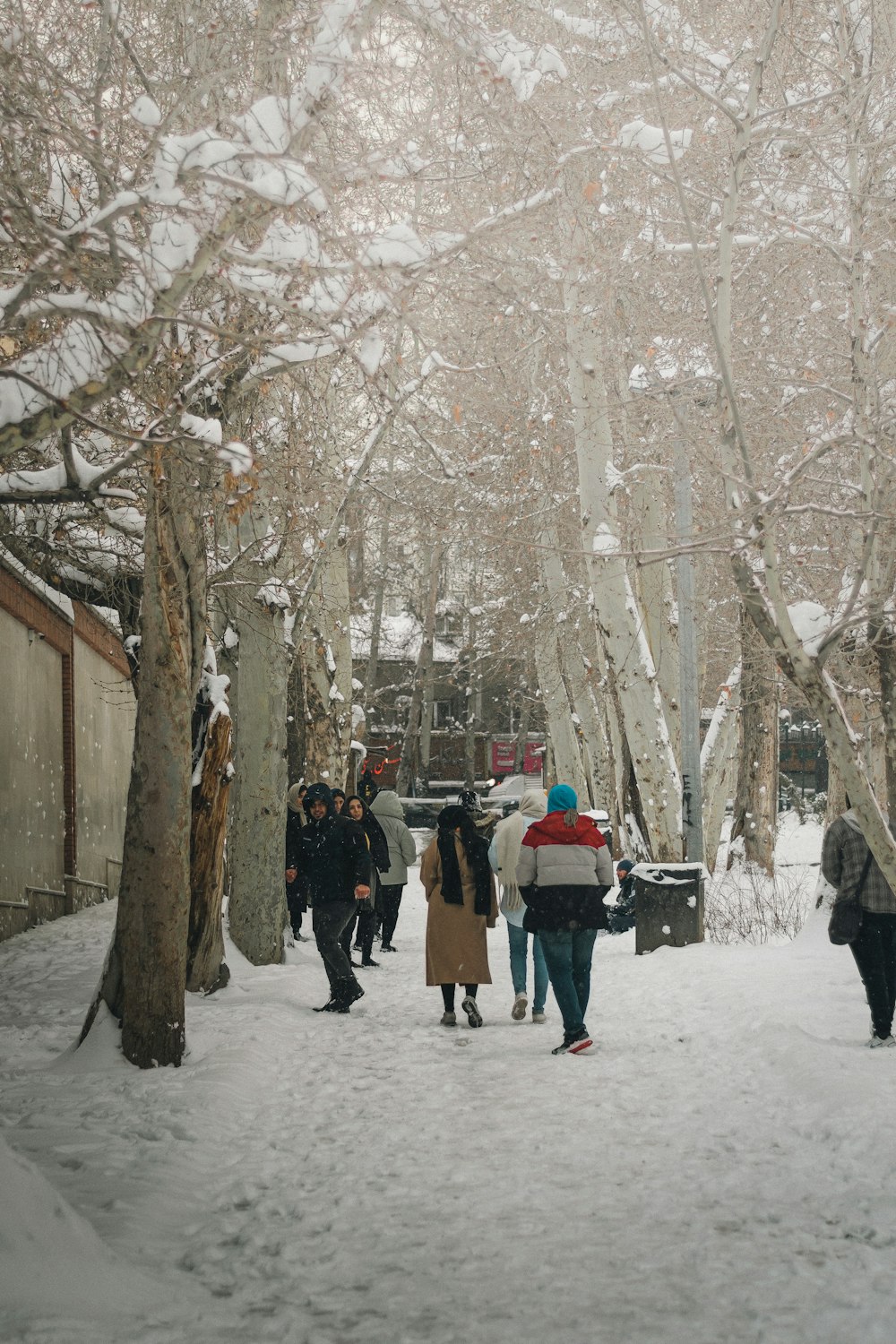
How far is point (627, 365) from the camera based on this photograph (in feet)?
62.8

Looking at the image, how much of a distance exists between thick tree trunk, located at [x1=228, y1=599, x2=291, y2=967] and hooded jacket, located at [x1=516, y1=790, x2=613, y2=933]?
455 centimetres

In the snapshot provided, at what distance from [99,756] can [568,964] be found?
→ 15882 mm

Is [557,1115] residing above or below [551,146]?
below

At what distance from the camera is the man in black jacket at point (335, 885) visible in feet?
34.8

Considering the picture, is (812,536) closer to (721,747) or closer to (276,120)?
(721,747)

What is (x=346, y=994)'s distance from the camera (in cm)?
1068

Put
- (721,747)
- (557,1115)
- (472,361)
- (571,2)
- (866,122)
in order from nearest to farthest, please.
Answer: (557,1115), (866,122), (571,2), (472,361), (721,747)

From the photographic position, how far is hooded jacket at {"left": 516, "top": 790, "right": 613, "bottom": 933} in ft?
29.3

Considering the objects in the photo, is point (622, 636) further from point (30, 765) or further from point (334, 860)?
point (30, 765)

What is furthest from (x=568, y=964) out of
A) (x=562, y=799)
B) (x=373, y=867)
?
(x=373, y=867)

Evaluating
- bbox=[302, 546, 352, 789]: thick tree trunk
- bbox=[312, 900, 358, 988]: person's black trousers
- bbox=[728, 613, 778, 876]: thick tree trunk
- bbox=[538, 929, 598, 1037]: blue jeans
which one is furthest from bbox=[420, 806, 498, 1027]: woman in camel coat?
bbox=[728, 613, 778, 876]: thick tree trunk

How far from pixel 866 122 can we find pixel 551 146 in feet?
7.80

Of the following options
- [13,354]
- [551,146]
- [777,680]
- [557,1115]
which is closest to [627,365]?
[777,680]

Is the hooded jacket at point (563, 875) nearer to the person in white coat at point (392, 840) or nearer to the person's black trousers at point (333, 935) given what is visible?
the person's black trousers at point (333, 935)
